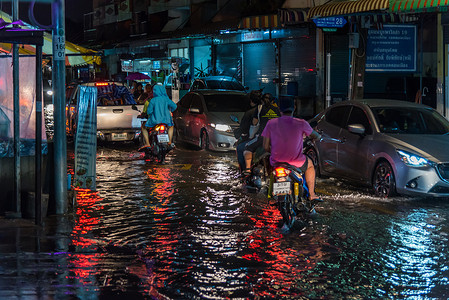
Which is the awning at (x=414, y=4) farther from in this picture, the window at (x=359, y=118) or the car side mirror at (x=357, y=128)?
the car side mirror at (x=357, y=128)

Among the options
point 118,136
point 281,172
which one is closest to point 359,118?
point 281,172

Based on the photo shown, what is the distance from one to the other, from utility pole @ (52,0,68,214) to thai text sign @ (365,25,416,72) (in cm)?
1254

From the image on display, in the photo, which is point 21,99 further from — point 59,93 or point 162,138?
point 162,138

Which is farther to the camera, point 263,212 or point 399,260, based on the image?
point 263,212

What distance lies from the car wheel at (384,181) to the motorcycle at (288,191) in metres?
2.31

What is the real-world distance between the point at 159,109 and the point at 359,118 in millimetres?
5286

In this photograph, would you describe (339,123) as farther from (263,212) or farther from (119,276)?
(119,276)

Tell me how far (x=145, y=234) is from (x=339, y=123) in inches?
206

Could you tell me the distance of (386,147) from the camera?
35.3 ft

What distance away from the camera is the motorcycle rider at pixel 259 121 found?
11320mm

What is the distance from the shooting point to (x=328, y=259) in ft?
23.3

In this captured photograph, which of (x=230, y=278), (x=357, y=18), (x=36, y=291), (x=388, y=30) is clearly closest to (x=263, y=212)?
(x=230, y=278)

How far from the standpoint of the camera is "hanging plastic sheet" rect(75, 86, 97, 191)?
10.8 meters

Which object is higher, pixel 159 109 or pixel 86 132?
pixel 159 109
